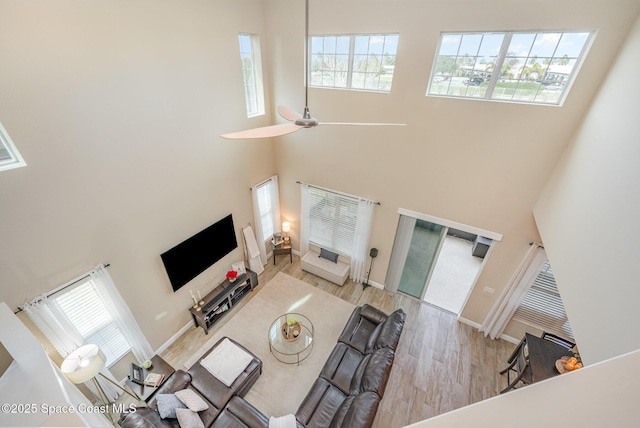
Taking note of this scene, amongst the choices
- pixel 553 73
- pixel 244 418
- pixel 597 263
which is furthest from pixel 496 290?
pixel 244 418

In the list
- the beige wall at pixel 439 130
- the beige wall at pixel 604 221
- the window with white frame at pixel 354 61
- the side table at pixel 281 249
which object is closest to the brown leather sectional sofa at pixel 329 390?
the beige wall at pixel 439 130

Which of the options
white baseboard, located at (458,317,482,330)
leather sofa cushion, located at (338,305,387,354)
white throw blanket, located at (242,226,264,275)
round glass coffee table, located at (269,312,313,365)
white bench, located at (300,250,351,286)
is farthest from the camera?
white bench, located at (300,250,351,286)

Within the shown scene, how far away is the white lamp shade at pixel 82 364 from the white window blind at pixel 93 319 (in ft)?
1.50

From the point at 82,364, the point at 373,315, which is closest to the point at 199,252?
the point at 82,364

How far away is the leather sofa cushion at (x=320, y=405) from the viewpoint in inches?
140

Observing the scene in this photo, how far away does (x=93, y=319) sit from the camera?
12.2 feet

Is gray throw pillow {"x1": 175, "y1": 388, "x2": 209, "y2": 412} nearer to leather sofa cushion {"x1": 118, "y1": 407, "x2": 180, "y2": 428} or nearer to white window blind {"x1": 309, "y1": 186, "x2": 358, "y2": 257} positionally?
leather sofa cushion {"x1": 118, "y1": 407, "x2": 180, "y2": 428}

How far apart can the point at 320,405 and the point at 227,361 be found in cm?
158

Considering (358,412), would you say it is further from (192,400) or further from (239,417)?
(192,400)

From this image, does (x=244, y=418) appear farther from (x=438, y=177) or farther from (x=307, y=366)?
(x=438, y=177)

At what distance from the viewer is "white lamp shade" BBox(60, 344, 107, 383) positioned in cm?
309

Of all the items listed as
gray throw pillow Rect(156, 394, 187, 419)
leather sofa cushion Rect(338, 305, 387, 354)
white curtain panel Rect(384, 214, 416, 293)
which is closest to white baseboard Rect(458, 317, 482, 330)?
white curtain panel Rect(384, 214, 416, 293)

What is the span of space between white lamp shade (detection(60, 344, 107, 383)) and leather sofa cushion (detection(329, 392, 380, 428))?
118 inches

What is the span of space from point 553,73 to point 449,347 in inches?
183
